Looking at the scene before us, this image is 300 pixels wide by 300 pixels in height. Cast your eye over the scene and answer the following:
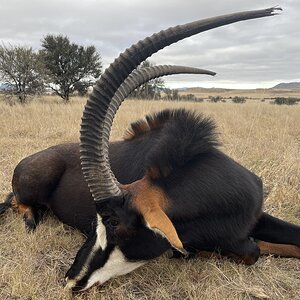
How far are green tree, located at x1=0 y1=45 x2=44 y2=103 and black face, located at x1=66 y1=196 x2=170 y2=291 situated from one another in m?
22.8

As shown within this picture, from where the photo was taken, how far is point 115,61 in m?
2.64

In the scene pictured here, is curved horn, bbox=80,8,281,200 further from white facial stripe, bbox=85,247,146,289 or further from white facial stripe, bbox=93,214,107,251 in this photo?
white facial stripe, bbox=85,247,146,289

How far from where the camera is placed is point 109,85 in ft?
8.94

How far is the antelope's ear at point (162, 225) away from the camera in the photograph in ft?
8.25

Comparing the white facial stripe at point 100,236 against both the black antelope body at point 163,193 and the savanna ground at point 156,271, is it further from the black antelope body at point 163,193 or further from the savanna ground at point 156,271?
the savanna ground at point 156,271

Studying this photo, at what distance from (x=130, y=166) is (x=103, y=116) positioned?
1.11 metres

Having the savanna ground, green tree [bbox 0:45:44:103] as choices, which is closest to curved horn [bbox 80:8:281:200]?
the savanna ground

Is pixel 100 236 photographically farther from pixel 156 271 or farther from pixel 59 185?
pixel 59 185

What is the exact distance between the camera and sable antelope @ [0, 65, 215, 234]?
4.11 m

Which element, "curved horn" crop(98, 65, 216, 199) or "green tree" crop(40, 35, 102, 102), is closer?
"curved horn" crop(98, 65, 216, 199)

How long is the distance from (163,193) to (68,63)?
30946mm

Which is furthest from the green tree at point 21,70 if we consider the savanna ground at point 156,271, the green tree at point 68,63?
the savanna ground at point 156,271

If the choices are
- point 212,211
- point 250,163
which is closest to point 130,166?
point 212,211

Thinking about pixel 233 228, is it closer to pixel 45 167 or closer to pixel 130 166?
pixel 130 166
